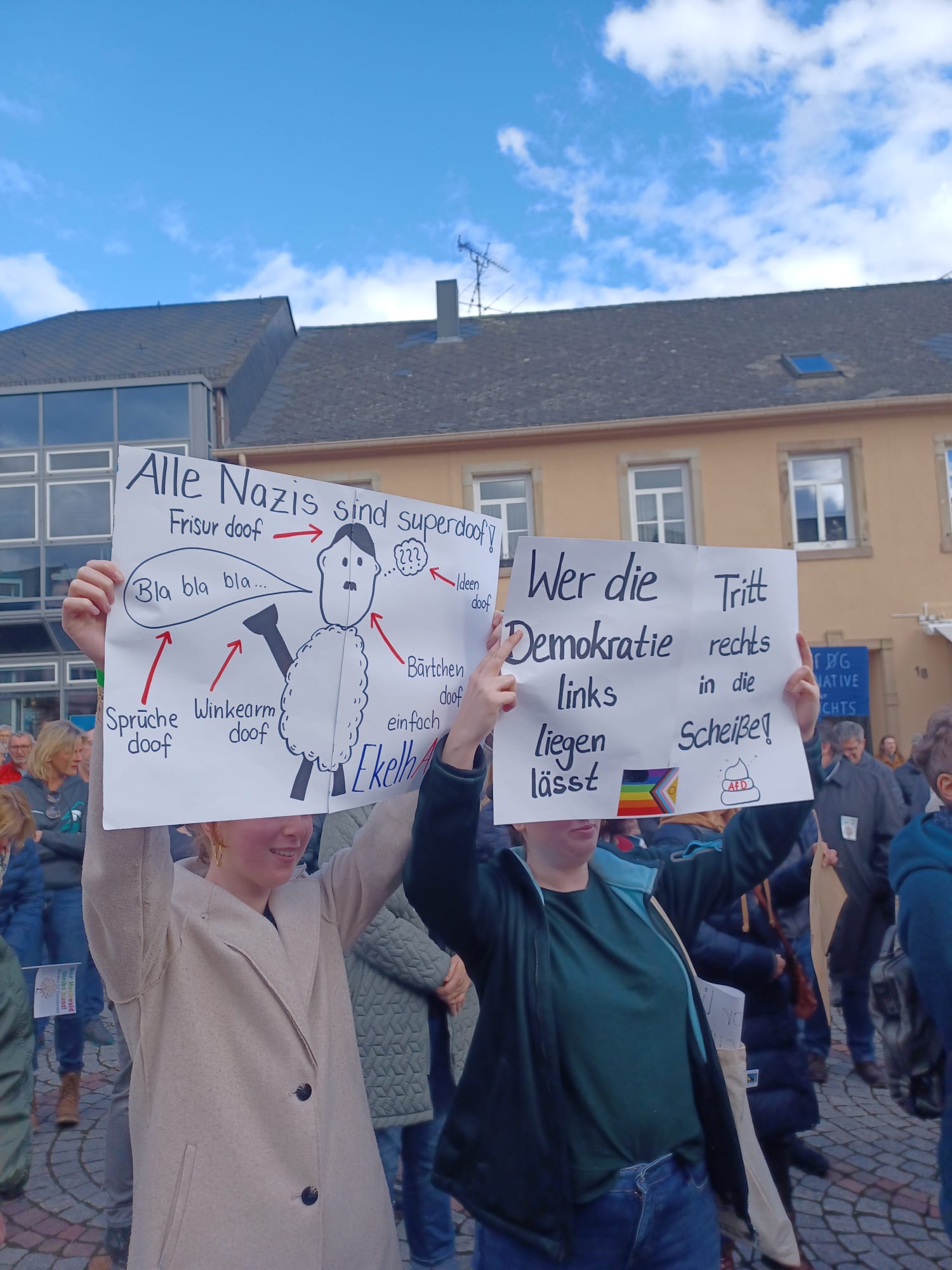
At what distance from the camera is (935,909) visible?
7.27ft

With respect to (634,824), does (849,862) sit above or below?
below

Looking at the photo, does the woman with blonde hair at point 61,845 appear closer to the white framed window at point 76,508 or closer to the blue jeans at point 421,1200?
the blue jeans at point 421,1200

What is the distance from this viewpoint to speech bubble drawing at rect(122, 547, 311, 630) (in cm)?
174

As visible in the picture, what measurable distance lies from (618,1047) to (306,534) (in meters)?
1.21

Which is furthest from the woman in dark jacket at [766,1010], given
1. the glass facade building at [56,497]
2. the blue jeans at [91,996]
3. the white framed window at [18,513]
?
the white framed window at [18,513]

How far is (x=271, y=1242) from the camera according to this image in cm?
165

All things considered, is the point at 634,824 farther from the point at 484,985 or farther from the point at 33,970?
the point at 33,970

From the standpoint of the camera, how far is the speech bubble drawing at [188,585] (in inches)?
68.6

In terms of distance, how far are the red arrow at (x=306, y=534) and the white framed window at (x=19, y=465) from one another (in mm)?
16483

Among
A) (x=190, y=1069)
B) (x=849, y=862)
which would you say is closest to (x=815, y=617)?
(x=849, y=862)

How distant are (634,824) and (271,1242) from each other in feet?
7.69

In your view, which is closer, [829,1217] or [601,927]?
[601,927]

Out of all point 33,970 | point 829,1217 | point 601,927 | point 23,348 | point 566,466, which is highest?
point 23,348

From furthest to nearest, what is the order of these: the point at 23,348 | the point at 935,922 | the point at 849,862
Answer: the point at 23,348, the point at 849,862, the point at 935,922
